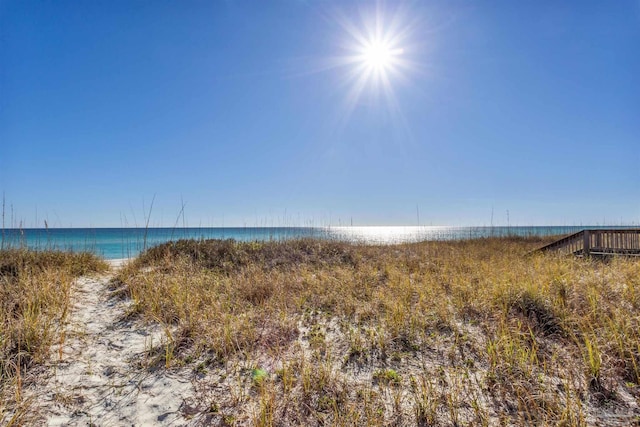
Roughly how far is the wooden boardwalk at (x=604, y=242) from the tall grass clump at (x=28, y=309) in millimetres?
14083

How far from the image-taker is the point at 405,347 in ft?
12.2

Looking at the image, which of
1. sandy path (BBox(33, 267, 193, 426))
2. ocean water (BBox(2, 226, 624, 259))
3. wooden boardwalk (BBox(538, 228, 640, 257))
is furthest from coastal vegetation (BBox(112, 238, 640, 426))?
wooden boardwalk (BBox(538, 228, 640, 257))

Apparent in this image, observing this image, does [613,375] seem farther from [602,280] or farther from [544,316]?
[602,280]

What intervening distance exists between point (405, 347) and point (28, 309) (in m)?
Answer: 5.30

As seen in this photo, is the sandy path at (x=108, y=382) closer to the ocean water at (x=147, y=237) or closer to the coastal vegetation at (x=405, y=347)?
the coastal vegetation at (x=405, y=347)

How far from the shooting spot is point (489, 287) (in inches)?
209

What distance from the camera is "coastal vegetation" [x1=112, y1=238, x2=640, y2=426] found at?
8.48 feet

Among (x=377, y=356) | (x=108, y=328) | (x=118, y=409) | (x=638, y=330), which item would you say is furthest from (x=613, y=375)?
(x=108, y=328)

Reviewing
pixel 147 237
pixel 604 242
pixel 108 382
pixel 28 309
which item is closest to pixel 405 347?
pixel 108 382

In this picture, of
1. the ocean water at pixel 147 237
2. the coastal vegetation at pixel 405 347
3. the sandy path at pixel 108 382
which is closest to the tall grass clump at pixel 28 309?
the sandy path at pixel 108 382

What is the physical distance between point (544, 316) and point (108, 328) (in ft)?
21.8

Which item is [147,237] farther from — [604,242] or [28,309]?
[604,242]

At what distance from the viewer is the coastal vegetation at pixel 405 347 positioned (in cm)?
258

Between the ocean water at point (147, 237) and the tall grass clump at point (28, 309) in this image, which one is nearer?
the tall grass clump at point (28, 309)
